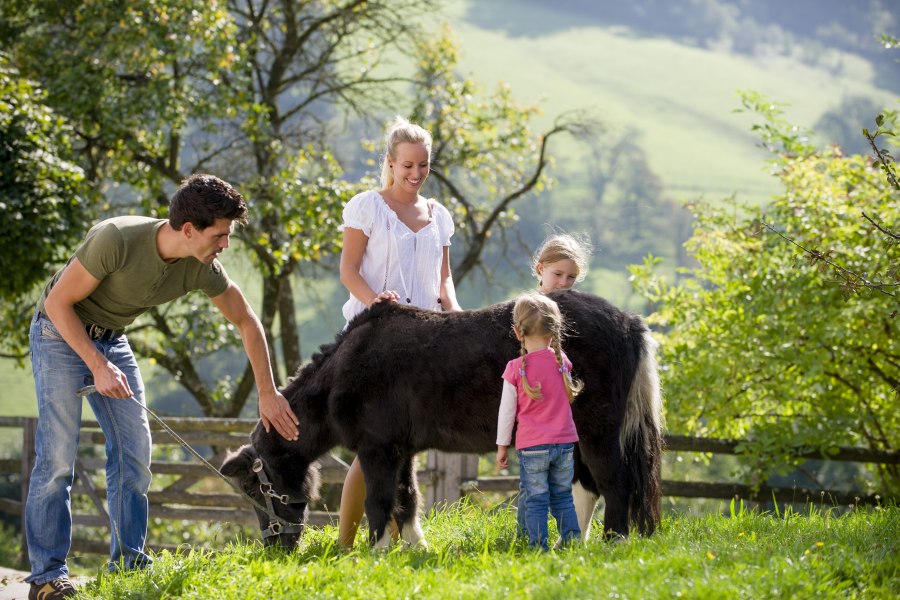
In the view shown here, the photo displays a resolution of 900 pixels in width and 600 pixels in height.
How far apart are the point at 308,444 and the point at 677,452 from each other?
16.8 feet

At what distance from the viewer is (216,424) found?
9.04 meters

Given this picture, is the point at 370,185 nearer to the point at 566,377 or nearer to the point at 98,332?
the point at 98,332

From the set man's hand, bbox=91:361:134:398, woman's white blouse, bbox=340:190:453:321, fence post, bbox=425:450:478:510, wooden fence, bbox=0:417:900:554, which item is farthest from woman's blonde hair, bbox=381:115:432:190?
fence post, bbox=425:450:478:510

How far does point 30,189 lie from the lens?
397 inches

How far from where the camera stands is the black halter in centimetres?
456

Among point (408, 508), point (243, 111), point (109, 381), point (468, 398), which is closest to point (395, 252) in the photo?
point (468, 398)

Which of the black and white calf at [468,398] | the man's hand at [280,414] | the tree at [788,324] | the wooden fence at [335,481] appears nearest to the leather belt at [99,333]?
the man's hand at [280,414]

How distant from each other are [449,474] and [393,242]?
336 centimetres

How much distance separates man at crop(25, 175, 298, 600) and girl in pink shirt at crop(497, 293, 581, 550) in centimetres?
137

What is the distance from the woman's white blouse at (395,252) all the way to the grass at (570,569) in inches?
52.5

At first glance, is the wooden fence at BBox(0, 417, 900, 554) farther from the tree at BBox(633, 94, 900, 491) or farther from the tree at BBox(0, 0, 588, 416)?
the tree at BBox(0, 0, 588, 416)

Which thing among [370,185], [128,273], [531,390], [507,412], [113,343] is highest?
[370,185]

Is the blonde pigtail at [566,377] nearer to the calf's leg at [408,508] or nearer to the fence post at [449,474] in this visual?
the calf's leg at [408,508]

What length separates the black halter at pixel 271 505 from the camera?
4.56m
